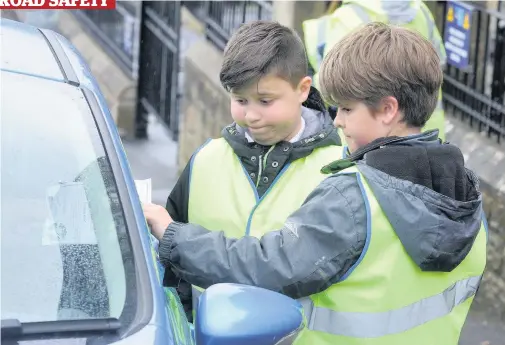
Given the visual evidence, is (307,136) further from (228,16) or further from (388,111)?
(228,16)

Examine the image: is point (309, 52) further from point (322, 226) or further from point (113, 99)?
point (113, 99)

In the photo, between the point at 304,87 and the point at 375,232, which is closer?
the point at 375,232

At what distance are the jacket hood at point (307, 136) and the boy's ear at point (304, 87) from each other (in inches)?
3.4

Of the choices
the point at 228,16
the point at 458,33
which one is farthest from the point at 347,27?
the point at 228,16

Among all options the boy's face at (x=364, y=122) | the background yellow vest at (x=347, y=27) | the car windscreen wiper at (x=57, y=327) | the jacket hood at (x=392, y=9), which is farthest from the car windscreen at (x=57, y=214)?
the jacket hood at (x=392, y=9)

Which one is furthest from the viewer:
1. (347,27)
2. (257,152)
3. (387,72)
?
(347,27)

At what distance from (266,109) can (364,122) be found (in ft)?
1.53

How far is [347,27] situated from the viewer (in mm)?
5773

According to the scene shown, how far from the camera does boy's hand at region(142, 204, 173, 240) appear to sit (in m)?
2.90

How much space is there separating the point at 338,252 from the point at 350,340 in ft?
0.80

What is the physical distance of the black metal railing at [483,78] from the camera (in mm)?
7051

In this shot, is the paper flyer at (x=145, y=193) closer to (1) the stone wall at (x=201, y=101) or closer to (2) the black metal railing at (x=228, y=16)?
(1) the stone wall at (x=201, y=101)

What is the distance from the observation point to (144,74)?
35.4 feet

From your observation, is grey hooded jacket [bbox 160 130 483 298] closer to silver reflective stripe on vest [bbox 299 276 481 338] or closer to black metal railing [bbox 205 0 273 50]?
silver reflective stripe on vest [bbox 299 276 481 338]
